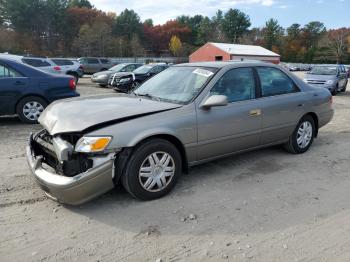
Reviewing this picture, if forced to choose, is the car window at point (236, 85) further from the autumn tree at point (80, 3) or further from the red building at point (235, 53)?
the autumn tree at point (80, 3)

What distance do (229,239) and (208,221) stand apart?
370mm

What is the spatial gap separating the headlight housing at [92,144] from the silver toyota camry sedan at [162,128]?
0.03 ft

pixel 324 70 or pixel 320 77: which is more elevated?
pixel 324 70

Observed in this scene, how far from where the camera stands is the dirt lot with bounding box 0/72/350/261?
9.93ft

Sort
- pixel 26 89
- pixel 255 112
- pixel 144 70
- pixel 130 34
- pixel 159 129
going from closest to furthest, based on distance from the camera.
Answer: pixel 159 129
pixel 255 112
pixel 26 89
pixel 144 70
pixel 130 34

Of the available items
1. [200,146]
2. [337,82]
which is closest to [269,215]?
[200,146]

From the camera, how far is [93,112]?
12.8 feet

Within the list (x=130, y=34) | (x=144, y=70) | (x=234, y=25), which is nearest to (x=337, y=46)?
(x=234, y=25)

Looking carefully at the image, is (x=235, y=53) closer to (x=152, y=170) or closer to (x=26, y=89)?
(x=26, y=89)

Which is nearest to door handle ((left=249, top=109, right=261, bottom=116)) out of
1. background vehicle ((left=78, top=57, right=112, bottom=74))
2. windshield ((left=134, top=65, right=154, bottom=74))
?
windshield ((left=134, top=65, right=154, bottom=74))

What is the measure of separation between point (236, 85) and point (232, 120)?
0.56 metres

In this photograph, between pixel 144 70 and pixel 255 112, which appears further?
pixel 144 70

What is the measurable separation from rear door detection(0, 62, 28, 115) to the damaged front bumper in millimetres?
4516

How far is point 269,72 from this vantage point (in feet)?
17.6
